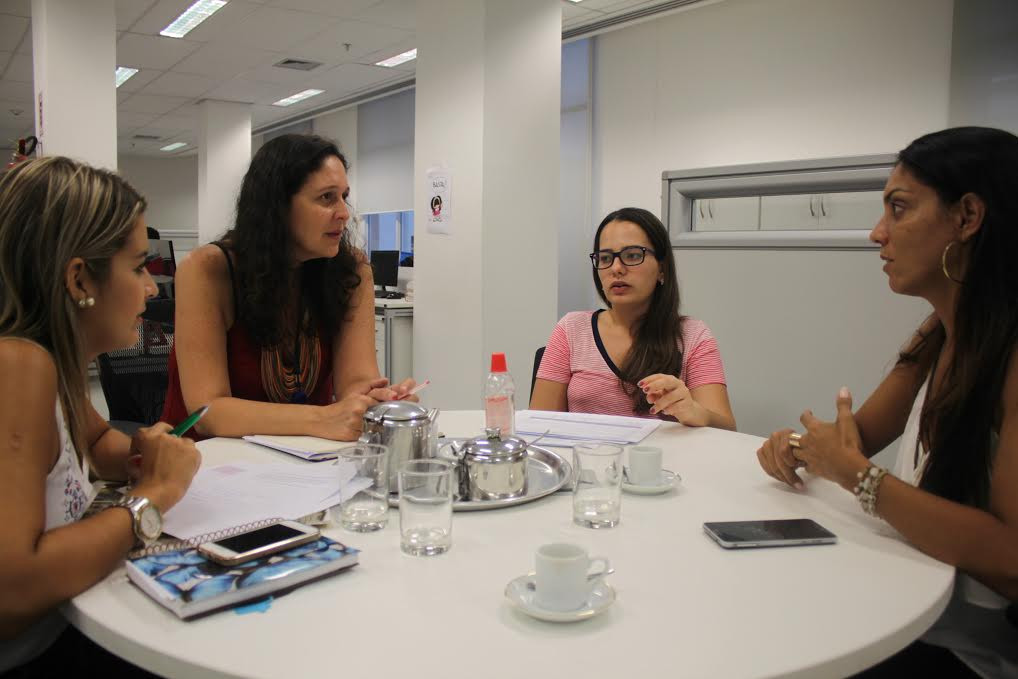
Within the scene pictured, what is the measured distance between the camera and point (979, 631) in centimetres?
110

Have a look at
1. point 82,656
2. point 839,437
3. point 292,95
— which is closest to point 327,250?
point 82,656

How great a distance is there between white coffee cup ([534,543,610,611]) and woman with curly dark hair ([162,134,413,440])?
0.91 meters

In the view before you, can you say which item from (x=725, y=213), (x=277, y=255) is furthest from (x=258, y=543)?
(x=725, y=213)

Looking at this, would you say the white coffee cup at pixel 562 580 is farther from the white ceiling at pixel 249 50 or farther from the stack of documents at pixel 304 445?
the white ceiling at pixel 249 50

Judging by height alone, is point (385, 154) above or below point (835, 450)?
above

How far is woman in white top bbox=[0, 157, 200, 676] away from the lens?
2.84 ft

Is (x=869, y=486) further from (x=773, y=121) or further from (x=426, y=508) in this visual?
(x=773, y=121)

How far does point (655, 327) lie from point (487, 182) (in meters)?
2.32

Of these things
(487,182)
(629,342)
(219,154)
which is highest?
(219,154)

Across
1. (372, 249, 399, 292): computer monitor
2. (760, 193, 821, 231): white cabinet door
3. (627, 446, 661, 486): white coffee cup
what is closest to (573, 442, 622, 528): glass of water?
(627, 446, 661, 486): white coffee cup

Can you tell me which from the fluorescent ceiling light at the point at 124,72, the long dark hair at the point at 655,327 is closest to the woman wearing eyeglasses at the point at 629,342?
the long dark hair at the point at 655,327

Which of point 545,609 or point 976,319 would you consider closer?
point 545,609

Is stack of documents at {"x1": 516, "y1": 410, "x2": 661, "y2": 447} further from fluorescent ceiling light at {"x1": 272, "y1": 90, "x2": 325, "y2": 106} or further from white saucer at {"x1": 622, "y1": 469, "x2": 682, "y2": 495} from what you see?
fluorescent ceiling light at {"x1": 272, "y1": 90, "x2": 325, "y2": 106}

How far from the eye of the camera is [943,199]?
4.10 ft
